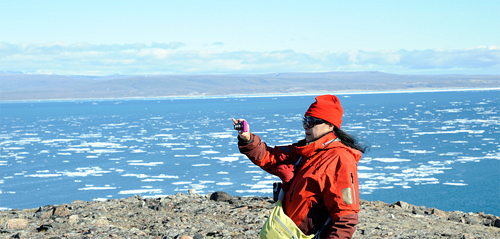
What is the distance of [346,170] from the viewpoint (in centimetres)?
262

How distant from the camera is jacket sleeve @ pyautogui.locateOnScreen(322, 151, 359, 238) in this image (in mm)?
2574

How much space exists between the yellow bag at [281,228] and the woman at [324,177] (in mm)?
41

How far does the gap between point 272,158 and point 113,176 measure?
1872 centimetres

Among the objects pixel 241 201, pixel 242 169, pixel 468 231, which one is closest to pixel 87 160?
pixel 242 169

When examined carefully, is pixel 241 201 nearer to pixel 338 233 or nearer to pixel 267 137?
pixel 338 233

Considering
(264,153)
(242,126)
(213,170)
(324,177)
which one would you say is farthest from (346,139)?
(213,170)

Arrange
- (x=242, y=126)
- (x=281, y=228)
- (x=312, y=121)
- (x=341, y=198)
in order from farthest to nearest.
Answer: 1. (x=242, y=126)
2. (x=312, y=121)
3. (x=281, y=228)
4. (x=341, y=198)

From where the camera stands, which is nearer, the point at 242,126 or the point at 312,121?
the point at 312,121

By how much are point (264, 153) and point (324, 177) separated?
61cm

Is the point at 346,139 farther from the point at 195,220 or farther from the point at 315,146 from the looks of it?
the point at 195,220

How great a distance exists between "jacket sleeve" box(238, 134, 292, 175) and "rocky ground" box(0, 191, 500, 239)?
9.84 feet

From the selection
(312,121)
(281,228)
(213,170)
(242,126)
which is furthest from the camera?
(213,170)

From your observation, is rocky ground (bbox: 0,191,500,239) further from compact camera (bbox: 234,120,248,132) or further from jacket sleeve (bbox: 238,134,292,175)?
compact camera (bbox: 234,120,248,132)

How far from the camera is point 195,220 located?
700cm
